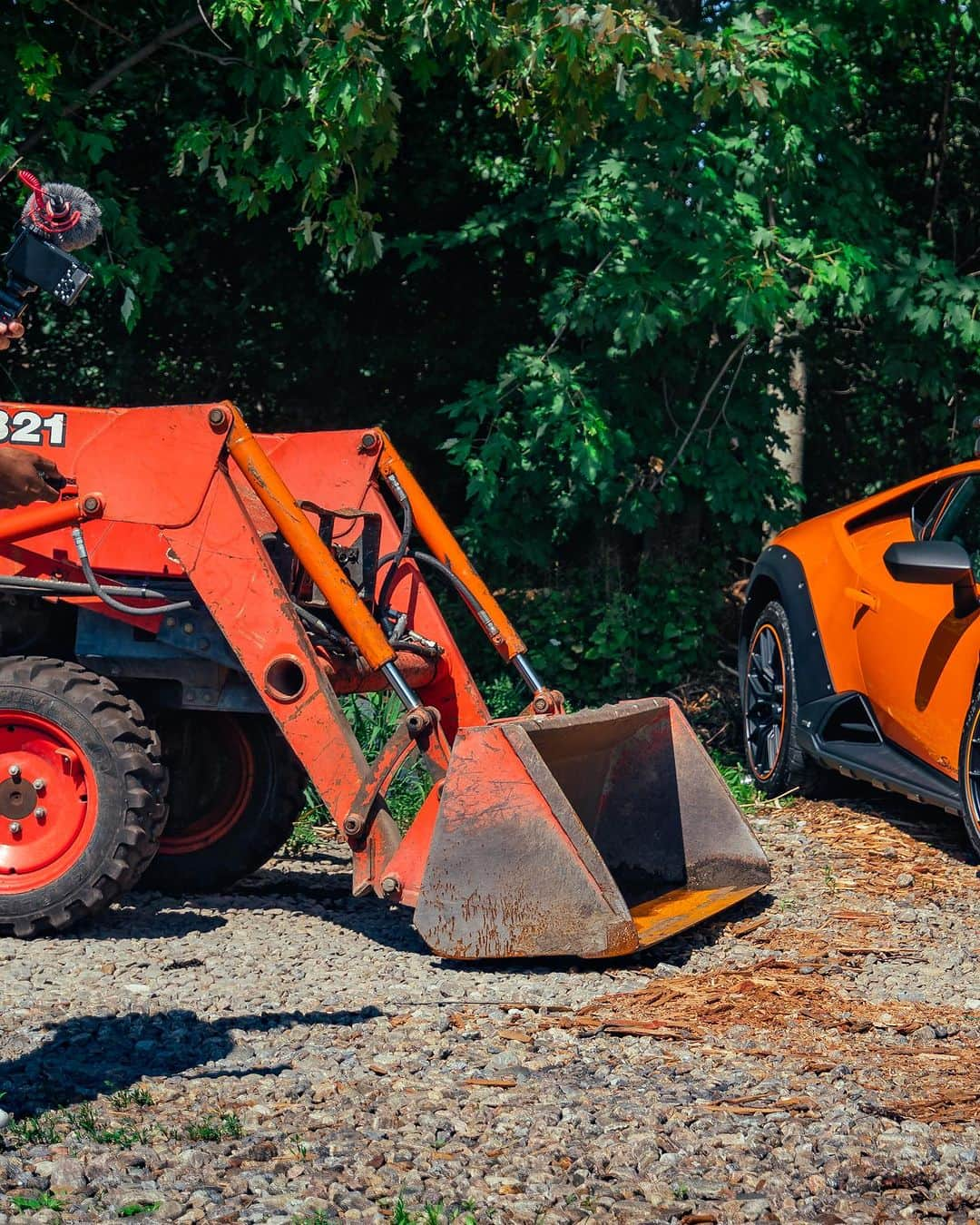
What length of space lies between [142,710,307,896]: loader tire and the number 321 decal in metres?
1.28

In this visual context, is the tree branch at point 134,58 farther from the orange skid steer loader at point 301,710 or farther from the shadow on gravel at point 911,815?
the shadow on gravel at point 911,815

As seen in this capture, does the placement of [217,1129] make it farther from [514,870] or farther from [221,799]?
[221,799]

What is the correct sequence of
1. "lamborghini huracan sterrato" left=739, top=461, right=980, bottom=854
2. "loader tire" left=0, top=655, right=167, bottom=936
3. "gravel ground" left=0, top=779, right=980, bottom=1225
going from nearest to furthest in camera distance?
"gravel ground" left=0, top=779, right=980, bottom=1225, "loader tire" left=0, top=655, right=167, bottom=936, "lamborghini huracan sterrato" left=739, top=461, right=980, bottom=854

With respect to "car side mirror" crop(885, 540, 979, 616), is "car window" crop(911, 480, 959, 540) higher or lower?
higher

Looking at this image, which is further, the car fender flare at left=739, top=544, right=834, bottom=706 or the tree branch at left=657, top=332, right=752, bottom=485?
the tree branch at left=657, top=332, right=752, bottom=485

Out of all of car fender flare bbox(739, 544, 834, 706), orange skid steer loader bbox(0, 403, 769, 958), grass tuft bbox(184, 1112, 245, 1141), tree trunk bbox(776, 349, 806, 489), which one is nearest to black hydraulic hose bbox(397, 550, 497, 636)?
orange skid steer loader bbox(0, 403, 769, 958)

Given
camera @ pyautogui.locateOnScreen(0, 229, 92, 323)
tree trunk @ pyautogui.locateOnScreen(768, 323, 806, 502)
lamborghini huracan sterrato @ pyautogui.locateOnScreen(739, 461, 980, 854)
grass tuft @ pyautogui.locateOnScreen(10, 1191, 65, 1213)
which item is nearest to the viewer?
grass tuft @ pyautogui.locateOnScreen(10, 1191, 65, 1213)

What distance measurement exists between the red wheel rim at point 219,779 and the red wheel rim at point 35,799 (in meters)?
0.78

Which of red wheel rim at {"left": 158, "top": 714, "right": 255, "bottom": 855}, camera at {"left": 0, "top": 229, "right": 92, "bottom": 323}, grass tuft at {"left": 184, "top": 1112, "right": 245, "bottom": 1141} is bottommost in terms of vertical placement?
grass tuft at {"left": 184, "top": 1112, "right": 245, "bottom": 1141}

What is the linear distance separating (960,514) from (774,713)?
1.58 meters

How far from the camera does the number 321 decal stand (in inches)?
241

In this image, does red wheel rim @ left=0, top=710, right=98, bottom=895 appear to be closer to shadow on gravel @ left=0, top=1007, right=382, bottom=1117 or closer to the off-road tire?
shadow on gravel @ left=0, top=1007, right=382, bottom=1117

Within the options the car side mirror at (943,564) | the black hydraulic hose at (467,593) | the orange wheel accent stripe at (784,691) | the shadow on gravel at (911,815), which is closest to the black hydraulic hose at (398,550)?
the black hydraulic hose at (467,593)

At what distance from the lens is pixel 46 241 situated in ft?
15.6
